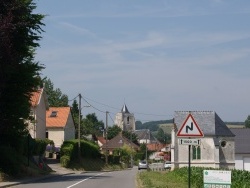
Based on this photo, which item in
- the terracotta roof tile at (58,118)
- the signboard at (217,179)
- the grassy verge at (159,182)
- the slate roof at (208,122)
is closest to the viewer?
the signboard at (217,179)

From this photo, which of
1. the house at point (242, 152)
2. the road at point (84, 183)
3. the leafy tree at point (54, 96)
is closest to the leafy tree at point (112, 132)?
the leafy tree at point (54, 96)

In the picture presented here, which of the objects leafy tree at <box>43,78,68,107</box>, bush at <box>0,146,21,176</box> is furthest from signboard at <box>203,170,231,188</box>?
leafy tree at <box>43,78,68,107</box>

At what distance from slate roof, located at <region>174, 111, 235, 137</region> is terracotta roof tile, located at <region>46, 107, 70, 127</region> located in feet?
67.3

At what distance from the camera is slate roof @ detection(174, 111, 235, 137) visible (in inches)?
2453

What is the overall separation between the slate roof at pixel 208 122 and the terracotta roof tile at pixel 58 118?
2052 centimetres

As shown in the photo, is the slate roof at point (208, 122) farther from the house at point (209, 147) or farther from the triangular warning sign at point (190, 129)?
the triangular warning sign at point (190, 129)

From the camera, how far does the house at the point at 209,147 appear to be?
60000 mm

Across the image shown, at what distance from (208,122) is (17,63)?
3772 cm

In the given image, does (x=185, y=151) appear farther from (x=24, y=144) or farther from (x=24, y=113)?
(x=24, y=113)

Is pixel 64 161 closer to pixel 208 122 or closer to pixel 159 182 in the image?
pixel 208 122

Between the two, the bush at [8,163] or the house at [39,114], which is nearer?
the bush at [8,163]

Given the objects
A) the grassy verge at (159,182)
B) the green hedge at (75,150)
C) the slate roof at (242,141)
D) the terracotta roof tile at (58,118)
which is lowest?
the grassy verge at (159,182)

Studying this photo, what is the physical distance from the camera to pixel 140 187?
2552cm

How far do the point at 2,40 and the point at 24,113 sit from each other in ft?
19.6
